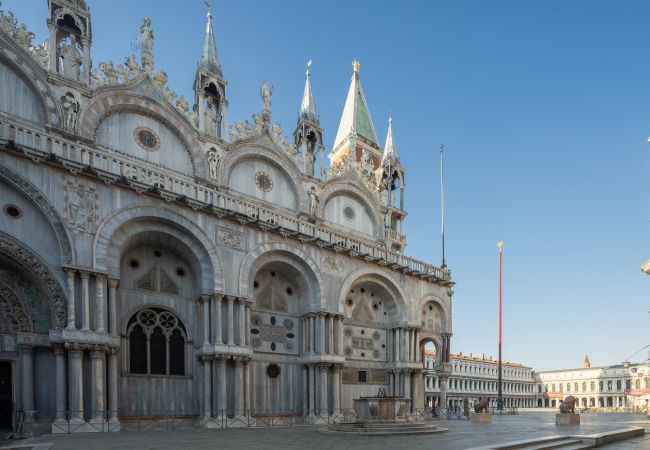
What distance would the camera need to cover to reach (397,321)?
30672mm

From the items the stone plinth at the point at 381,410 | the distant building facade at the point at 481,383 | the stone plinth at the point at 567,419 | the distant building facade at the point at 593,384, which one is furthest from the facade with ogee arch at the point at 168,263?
the distant building facade at the point at 593,384

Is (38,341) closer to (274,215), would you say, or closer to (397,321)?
(274,215)

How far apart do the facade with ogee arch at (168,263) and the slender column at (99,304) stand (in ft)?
0.23

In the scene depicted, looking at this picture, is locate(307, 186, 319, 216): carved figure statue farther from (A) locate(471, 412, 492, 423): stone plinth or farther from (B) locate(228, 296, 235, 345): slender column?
(A) locate(471, 412, 492, 423): stone plinth

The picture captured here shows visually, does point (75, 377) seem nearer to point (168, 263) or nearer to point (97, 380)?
point (97, 380)

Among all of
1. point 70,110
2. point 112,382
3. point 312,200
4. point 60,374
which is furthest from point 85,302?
point 312,200

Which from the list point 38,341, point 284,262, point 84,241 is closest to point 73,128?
point 84,241

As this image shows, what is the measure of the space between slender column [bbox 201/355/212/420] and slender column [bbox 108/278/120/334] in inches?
172

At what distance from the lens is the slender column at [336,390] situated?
25.4 m

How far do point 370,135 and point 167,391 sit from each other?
37.2 meters

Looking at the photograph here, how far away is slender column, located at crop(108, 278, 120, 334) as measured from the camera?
1831cm

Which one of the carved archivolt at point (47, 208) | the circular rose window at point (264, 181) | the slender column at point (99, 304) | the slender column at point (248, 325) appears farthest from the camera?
the circular rose window at point (264, 181)

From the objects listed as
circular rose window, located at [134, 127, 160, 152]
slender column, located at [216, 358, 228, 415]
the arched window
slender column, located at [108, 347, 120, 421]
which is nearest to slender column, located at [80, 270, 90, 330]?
slender column, located at [108, 347, 120, 421]

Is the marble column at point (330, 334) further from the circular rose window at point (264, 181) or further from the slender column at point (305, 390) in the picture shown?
the circular rose window at point (264, 181)
